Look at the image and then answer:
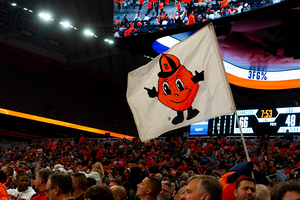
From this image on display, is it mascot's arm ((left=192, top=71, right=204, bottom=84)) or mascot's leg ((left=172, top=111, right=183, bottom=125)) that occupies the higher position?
mascot's arm ((left=192, top=71, right=204, bottom=84))

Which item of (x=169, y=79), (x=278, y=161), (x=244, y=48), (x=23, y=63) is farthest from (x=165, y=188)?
(x=23, y=63)

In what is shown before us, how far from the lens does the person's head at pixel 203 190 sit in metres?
2.22

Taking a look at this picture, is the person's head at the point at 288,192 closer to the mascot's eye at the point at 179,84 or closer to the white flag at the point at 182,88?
the white flag at the point at 182,88

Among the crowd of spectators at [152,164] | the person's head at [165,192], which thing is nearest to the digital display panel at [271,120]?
the crowd of spectators at [152,164]

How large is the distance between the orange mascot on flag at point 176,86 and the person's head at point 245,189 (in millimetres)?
1540

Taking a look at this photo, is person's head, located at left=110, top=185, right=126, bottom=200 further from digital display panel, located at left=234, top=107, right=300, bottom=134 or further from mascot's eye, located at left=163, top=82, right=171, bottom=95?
digital display panel, located at left=234, top=107, right=300, bottom=134

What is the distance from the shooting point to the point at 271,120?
59.1ft

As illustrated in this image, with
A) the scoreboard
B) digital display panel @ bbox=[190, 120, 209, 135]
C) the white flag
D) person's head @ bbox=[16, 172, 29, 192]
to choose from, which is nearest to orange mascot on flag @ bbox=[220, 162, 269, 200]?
the white flag

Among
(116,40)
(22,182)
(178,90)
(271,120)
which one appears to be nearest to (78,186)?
(22,182)

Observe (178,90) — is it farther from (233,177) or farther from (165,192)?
(233,177)

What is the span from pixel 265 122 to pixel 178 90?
49.2ft

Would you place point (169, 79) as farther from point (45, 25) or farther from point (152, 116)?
point (45, 25)

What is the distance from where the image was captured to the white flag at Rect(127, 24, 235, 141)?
3.92 metres

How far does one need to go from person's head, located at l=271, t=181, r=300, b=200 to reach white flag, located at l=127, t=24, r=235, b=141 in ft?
6.53
